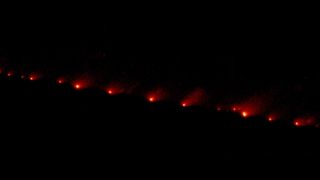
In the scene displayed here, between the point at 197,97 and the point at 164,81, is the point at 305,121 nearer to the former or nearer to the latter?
the point at 197,97

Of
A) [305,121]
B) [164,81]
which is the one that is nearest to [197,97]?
[164,81]

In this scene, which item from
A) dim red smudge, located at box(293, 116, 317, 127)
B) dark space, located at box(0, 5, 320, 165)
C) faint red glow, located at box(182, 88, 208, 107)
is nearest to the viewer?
dark space, located at box(0, 5, 320, 165)

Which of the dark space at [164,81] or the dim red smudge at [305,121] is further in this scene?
the dim red smudge at [305,121]

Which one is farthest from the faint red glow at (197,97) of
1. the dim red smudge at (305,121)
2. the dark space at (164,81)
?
the dim red smudge at (305,121)

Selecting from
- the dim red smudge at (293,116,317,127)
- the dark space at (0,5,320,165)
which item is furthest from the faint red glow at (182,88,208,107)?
the dim red smudge at (293,116,317,127)

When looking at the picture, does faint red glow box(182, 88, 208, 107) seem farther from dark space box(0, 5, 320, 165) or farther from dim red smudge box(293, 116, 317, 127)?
dim red smudge box(293, 116, 317, 127)

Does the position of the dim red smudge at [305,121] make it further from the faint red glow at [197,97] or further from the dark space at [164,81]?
the faint red glow at [197,97]

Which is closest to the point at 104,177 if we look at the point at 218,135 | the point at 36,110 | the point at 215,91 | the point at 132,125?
the point at 132,125

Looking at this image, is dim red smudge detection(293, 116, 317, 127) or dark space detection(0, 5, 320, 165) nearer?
dark space detection(0, 5, 320, 165)

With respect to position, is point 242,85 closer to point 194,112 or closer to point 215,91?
point 215,91

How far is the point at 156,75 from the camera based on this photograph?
21.4ft

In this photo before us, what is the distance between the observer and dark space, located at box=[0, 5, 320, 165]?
13.0ft

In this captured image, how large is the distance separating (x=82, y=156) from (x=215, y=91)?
2.55m

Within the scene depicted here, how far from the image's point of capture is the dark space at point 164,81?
3.95 m
